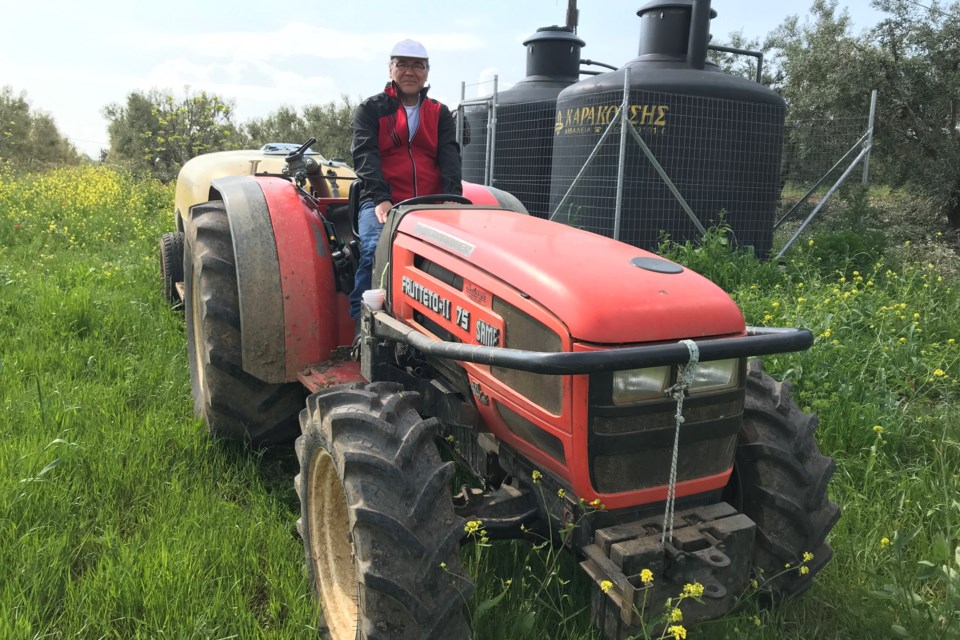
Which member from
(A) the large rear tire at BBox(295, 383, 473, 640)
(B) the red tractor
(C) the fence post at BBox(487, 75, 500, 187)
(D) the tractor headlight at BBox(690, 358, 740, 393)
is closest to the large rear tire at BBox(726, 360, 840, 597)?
(B) the red tractor

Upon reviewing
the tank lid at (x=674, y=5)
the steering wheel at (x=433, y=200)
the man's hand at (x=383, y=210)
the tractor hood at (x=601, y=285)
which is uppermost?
the tank lid at (x=674, y=5)

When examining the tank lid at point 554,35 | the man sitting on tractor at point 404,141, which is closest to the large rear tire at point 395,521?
the man sitting on tractor at point 404,141

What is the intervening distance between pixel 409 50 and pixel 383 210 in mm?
909

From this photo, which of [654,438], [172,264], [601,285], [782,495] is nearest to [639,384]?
[654,438]

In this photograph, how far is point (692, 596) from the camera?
6.58 feet

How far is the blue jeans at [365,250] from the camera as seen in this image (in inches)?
130

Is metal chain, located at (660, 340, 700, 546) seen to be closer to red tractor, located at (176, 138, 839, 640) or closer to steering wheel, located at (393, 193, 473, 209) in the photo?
red tractor, located at (176, 138, 839, 640)

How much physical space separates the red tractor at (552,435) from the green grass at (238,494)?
21 cm

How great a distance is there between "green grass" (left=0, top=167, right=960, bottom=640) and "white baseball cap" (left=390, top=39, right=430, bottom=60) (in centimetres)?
210

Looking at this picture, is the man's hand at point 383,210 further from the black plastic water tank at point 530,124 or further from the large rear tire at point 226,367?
the black plastic water tank at point 530,124

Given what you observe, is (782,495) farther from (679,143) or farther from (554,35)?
(554,35)

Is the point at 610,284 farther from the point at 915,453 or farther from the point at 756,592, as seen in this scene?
the point at 915,453

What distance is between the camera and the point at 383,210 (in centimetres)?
331

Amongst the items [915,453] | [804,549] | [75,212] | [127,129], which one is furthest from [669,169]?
[127,129]
